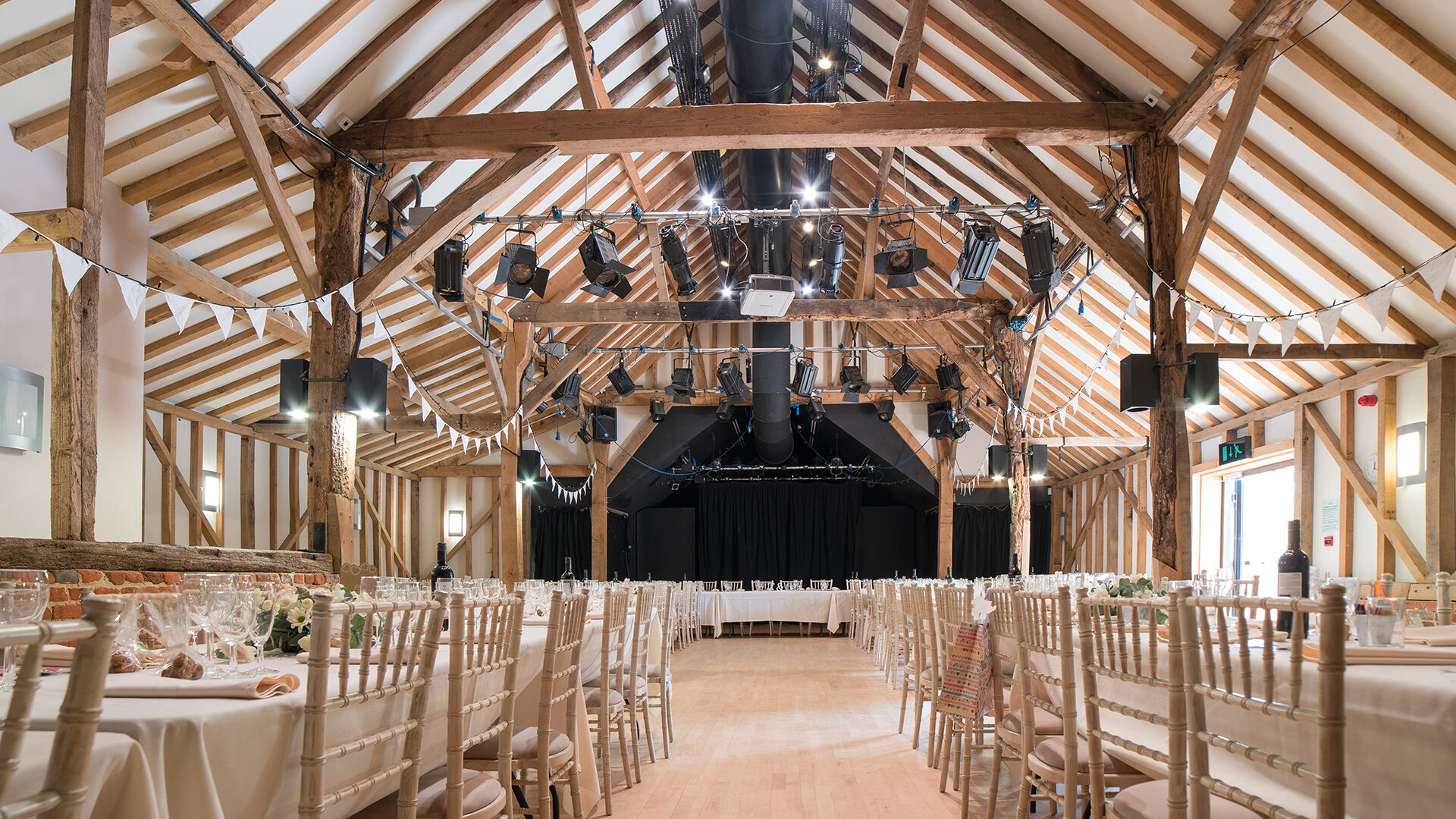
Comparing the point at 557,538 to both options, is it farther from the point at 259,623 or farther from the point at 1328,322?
the point at 259,623

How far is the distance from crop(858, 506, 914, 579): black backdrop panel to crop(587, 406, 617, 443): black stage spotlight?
6.10 meters

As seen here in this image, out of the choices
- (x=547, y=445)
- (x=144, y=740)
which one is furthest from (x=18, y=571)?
(x=547, y=445)

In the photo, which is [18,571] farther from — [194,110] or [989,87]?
[989,87]

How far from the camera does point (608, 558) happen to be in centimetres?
1783

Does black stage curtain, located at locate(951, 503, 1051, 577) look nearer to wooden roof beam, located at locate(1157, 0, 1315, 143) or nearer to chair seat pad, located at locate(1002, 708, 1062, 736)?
wooden roof beam, located at locate(1157, 0, 1315, 143)

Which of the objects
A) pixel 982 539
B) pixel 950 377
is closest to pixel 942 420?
pixel 950 377

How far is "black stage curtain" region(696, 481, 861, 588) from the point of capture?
19.2 metres

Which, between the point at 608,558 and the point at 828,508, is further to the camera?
the point at 828,508

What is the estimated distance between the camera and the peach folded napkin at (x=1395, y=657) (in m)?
2.14

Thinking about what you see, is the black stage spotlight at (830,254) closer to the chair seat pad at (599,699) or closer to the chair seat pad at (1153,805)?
the chair seat pad at (599,699)

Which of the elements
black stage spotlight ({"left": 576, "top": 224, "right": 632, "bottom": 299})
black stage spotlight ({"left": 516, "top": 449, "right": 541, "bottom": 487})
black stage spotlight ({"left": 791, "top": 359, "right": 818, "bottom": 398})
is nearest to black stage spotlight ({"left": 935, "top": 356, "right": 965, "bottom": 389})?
black stage spotlight ({"left": 791, "top": 359, "right": 818, "bottom": 398})

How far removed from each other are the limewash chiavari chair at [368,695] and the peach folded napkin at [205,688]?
9 cm

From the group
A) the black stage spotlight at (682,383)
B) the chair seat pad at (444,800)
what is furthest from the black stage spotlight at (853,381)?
the chair seat pad at (444,800)

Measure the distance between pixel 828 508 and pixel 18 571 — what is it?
57.3 ft
